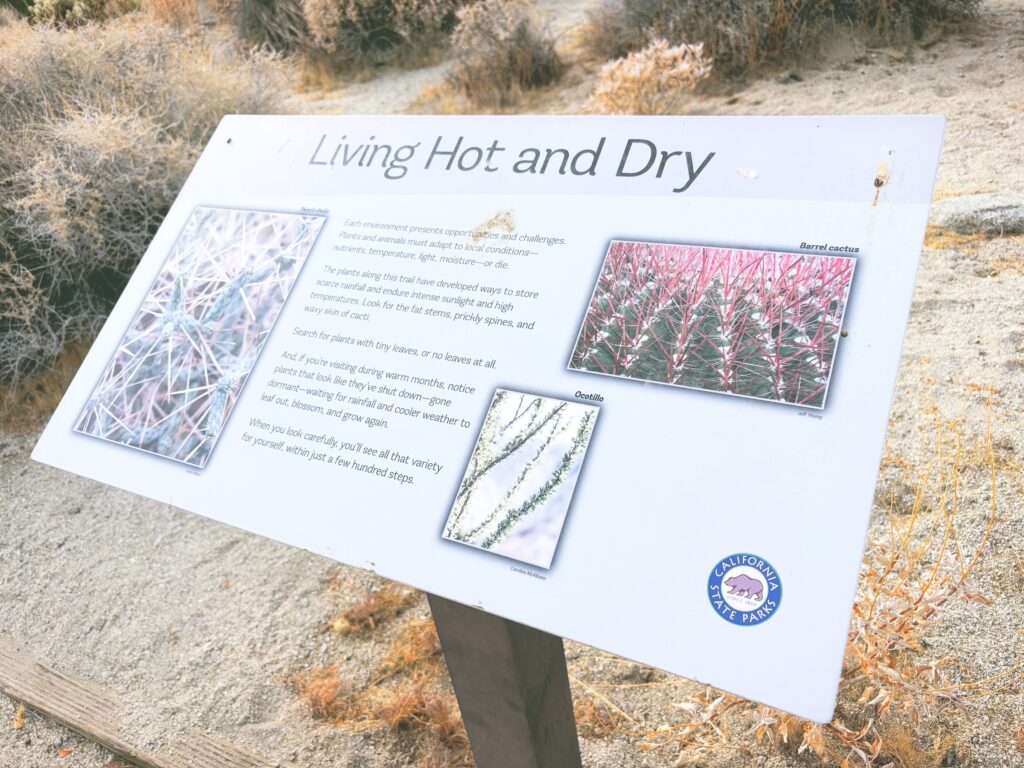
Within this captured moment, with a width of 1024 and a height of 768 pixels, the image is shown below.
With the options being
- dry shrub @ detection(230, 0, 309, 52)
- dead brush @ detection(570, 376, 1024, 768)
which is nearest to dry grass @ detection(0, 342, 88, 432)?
dead brush @ detection(570, 376, 1024, 768)

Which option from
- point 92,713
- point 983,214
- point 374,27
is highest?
point 374,27

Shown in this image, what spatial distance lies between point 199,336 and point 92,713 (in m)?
1.32

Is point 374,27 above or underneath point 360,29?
above

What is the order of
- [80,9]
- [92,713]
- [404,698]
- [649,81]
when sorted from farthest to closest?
[80,9], [649,81], [92,713], [404,698]

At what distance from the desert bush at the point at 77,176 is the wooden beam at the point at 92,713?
1641 mm

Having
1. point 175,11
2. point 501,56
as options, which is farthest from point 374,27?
point 175,11

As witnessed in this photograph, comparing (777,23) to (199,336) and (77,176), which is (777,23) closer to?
(77,176)

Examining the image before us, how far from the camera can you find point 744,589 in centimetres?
101

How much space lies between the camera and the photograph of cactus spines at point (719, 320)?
1104 mm

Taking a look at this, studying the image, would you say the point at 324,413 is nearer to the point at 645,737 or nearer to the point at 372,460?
the point at 372,460

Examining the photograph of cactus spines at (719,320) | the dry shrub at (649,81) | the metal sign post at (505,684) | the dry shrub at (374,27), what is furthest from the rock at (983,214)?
the dry shrub at (374,27)

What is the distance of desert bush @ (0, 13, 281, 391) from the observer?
3.67 meters

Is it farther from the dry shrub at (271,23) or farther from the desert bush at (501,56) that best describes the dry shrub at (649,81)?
the dry shrub at (271,23)

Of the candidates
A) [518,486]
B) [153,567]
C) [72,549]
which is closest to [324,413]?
[518,486]
